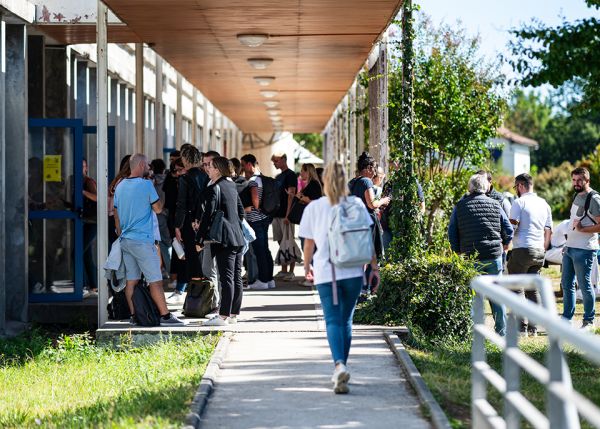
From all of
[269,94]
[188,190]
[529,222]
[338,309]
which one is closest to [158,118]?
[269,94]

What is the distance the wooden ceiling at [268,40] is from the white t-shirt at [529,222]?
2.70 meters

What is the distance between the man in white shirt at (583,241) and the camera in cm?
1305

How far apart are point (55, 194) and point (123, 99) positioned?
8128mm

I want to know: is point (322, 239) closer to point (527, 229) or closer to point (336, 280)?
point (336, 280)

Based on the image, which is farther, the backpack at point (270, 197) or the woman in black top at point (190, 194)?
the backpack at point (270, 197)

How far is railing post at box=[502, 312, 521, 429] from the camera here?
17.2 feet

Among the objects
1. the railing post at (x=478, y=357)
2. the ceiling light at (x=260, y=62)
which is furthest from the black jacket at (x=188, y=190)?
the railing post at (x=478, y=357)

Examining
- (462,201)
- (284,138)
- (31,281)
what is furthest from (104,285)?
(284,138)

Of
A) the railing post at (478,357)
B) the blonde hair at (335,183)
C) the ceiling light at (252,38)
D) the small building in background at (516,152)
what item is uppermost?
the small building in background at (516,152)

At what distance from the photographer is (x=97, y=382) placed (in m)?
9.78

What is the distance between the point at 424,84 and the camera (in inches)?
861

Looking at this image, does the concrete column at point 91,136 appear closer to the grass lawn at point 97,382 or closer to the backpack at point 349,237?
the grass lawn at point 97,382

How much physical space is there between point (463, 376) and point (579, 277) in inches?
168

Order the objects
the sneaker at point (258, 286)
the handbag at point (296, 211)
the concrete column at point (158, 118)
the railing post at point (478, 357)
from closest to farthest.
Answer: the railing post at point (478, 357), the sneaker at point (258, 286), the handbag at point (296, 211), the concrete column at point (158, 118)
